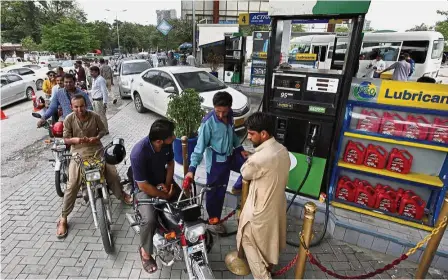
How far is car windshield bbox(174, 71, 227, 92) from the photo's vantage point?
22.6 ft

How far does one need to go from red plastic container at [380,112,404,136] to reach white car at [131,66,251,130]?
130 inches

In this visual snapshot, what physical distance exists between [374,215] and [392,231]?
0.28 m

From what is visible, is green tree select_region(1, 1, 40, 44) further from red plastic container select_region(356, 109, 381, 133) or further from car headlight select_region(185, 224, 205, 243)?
red plastic container select_region(356, 109, 381, 133)

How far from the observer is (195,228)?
217cm

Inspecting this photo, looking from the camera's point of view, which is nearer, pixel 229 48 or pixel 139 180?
pixel 139 180

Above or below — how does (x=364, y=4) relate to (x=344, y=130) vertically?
above

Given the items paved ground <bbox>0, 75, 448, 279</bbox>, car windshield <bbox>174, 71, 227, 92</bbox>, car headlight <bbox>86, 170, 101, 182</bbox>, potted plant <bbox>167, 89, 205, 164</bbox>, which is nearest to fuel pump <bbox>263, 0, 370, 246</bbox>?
paved ground <bbox>0, 75, 448, 279</bbox>

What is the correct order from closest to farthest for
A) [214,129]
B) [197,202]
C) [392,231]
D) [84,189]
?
[197,202] → [214,129] → [392,231] → [84,189]

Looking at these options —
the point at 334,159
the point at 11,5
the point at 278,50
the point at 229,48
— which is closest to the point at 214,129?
the point at 278,50

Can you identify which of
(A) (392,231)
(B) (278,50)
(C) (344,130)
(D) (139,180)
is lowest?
(A) (392,231)

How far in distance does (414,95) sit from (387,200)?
1.36 meters

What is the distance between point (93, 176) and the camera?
9.50 feet

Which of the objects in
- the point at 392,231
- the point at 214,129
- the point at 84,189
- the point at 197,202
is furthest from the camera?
the point at 84,189

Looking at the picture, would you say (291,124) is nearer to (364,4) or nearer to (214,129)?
(214,129)
